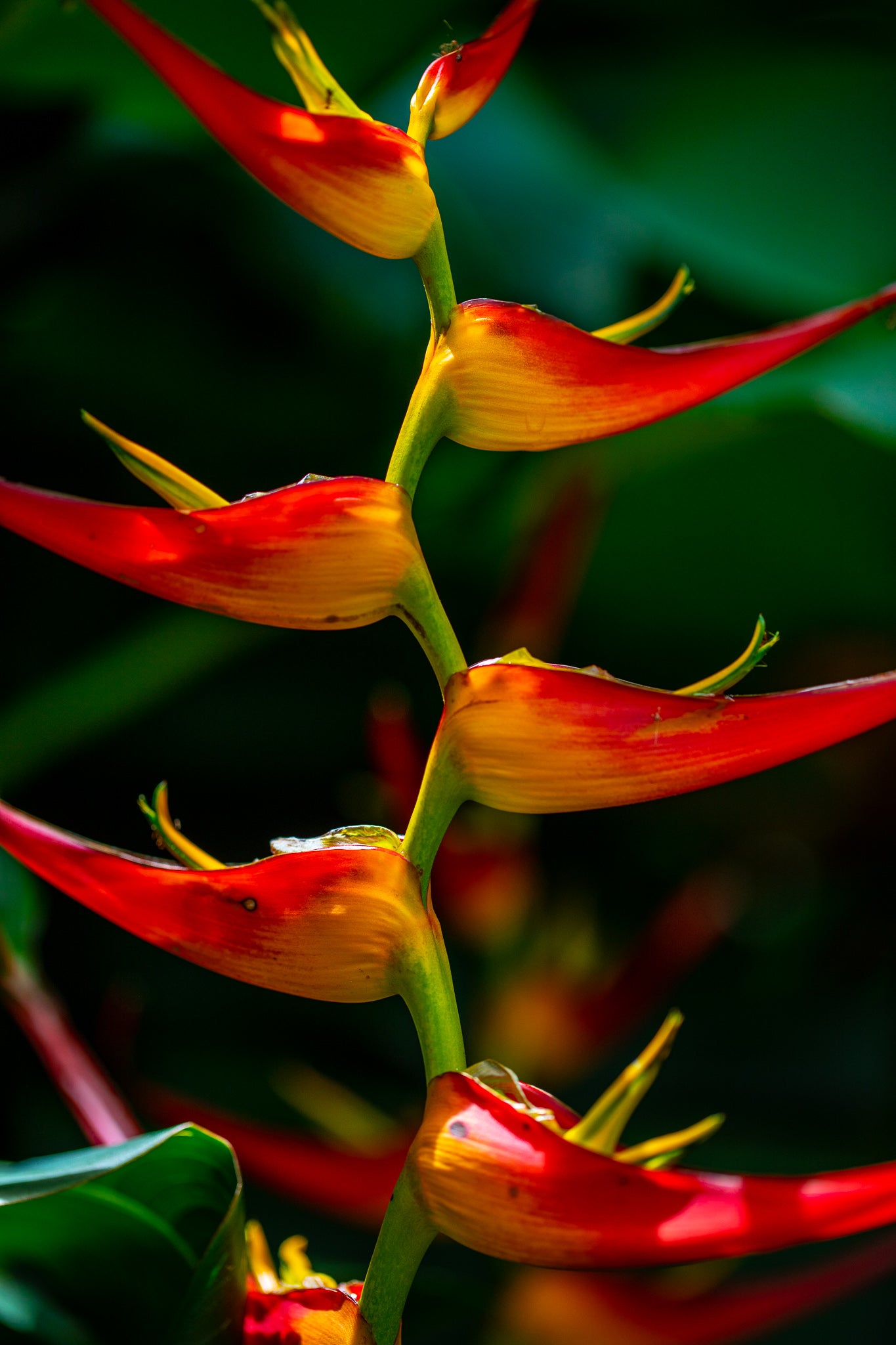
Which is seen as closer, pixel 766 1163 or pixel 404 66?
pixel 404 66

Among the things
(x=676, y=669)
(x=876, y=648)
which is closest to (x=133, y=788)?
(x=676, y=669)

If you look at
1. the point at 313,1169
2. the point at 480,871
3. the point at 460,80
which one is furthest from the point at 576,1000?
the point at 460,80

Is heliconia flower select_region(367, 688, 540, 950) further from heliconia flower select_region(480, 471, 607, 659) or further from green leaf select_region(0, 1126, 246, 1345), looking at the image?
green leaf select_region(0, 1126, 246, 1345)

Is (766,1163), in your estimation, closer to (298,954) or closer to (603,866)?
(603,866)

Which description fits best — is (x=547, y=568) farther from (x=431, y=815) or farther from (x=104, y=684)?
(x=431, y=815)

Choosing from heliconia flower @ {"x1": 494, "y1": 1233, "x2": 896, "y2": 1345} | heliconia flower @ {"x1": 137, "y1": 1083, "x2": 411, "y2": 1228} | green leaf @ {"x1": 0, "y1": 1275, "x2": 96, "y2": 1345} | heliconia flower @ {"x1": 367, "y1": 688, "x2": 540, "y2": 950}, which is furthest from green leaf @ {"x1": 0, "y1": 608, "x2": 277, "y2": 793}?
green leaf @ {"x1": 0, "y1": 1275, "x2": 96, "y2": 1345}

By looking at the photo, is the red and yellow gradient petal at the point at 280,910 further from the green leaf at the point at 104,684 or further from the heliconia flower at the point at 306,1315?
the green leaf at the point at 104,684
